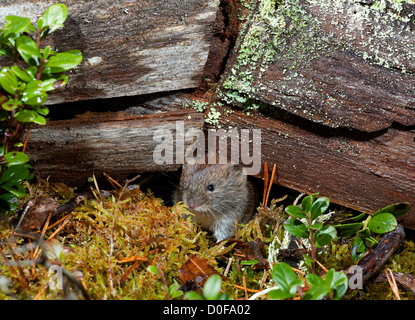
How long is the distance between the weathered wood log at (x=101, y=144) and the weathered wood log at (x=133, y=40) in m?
0.28

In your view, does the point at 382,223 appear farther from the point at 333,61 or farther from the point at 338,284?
the point at 333,61

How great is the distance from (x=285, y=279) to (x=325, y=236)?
661 millimetres

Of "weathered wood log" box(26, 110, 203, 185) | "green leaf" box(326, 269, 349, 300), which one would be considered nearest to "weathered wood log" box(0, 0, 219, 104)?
"weathered wood log" box(26, 110, 203, 185)

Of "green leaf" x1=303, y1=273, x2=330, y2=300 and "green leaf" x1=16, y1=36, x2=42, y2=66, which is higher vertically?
"green leaf" x1=16, y1=36, x2=42, y2=66

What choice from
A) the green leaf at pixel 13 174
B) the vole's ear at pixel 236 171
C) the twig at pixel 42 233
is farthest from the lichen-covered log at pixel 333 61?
the twig at pixel 42 233

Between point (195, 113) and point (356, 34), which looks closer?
point (356, 34)

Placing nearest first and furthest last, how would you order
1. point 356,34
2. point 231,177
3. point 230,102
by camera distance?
point 356,34, point 230,102, point 231,177

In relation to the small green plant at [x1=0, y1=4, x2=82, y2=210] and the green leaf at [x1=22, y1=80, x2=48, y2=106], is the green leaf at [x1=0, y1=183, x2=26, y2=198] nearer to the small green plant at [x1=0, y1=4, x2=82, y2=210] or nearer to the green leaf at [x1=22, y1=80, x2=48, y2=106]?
the small green plant at [x1=0, y1=4, x2=82, y2=210]

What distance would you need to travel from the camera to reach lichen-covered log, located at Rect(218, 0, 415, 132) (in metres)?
2.90

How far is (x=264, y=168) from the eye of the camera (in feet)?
11.5

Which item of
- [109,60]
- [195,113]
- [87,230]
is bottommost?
[87,230]
